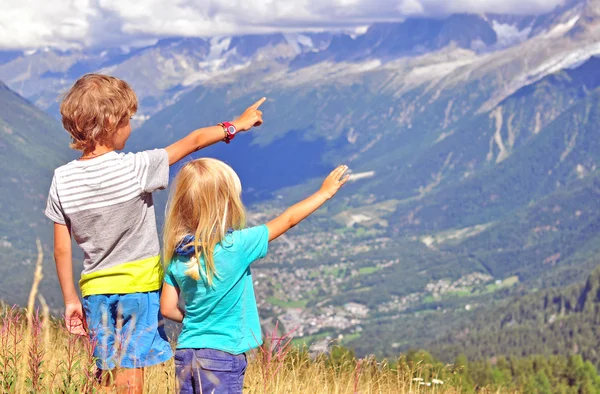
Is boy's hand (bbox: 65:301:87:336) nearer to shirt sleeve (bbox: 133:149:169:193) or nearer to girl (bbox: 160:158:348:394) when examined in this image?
girl (bbox: 160:158:348:394)

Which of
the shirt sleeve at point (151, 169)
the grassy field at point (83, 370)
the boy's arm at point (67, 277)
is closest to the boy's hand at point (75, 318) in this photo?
the boy's arm at point (67, 277)

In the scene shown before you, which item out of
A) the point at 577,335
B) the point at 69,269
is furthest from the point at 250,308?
the point at 577,335

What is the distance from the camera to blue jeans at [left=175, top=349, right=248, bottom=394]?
17.7 feet

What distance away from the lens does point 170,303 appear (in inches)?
221

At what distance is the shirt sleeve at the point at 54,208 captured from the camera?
565cm

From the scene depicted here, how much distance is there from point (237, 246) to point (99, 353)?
1.32m

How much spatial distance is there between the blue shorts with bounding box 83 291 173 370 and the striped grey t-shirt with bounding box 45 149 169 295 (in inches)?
3.0

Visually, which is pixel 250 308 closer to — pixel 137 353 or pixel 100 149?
pixel 137 353

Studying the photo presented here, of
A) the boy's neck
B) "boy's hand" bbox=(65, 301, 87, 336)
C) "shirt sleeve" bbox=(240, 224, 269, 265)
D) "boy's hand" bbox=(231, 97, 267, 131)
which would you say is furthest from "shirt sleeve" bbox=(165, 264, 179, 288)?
"boy's hand" bbox=(231, 97, 267, 131)

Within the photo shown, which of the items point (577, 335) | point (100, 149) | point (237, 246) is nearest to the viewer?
point (237, 246)

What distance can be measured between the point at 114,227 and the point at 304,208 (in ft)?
4.66

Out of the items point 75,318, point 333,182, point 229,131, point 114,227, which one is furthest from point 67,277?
point 333,182

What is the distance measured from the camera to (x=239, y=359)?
547 cm

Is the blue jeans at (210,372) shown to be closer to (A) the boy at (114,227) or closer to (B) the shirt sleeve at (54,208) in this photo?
(A) the boy at (114,227)
